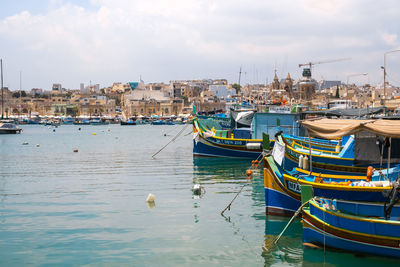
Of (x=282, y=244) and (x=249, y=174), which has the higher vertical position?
(x=249, y=174)

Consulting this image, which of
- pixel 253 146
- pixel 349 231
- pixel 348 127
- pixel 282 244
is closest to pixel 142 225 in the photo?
pixel 282 244

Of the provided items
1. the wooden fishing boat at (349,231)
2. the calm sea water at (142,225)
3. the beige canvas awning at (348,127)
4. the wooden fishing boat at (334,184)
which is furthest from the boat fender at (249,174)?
the wooden fishing boat at (349,231)

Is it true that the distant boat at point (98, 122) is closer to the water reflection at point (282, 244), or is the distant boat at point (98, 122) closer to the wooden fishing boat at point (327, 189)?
the wooden fishing boat at point (327, 189)

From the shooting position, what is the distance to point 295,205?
1560cm

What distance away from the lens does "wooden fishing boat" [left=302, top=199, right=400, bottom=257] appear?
11516 mm

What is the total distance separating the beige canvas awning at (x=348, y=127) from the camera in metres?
13.6

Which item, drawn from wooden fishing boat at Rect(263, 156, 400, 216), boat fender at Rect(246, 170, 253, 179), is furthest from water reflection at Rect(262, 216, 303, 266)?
boat fender at Rect(246, 170, 253, 179)

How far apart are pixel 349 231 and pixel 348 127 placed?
10.1 ft

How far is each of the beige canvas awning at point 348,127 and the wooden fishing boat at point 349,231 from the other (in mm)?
2185

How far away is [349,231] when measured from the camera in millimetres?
12016

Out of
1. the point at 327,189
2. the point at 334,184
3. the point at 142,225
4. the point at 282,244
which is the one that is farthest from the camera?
the point at 142,225

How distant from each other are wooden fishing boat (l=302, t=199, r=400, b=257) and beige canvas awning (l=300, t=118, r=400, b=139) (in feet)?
7.17

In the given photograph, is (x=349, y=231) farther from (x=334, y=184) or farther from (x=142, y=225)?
(x=142, y=225)

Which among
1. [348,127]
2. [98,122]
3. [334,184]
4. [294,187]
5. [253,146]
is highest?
[348,127]
